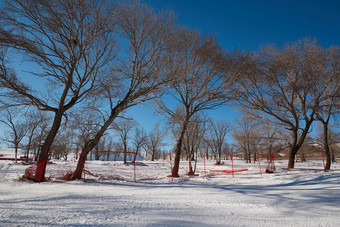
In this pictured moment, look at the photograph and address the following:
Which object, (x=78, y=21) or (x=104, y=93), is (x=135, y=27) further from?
(x=104, y=93)

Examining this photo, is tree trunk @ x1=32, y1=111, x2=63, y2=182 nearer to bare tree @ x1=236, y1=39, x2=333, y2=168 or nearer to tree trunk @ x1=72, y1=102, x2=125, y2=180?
tree trunk @ x1=72, y1=102, x2=125, y2=180

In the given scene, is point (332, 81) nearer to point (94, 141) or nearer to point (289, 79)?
point (289, 79)

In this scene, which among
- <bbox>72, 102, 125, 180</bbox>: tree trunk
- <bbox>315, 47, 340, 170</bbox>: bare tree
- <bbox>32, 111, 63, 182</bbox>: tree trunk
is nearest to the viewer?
<bbox>32, 111, 63, 182</bbox>: tree trunk

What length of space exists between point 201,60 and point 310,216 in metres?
10.5

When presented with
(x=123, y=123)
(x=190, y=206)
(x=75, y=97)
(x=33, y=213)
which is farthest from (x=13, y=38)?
(x=123, y=123)

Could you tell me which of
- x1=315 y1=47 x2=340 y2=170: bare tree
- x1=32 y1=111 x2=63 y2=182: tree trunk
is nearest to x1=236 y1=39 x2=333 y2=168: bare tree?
x1=315 y1=47 x2=340 y2=170: bare tree

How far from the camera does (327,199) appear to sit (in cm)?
473

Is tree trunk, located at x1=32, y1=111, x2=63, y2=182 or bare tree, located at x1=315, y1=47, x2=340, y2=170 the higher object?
bare tree, located at x1=315, y1=47, x2=340, y2=170

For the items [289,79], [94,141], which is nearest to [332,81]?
[289,79]

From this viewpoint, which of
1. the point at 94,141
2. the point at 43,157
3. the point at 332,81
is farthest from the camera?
the point at 332,81

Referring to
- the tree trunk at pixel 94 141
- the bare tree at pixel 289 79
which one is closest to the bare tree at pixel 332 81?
the bare tree at pixel 289 79

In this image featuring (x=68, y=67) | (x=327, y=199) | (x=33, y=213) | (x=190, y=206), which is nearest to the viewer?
(x=33, y=213)

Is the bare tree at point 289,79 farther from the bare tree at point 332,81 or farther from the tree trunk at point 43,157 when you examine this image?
the tree trunk at point 43,157

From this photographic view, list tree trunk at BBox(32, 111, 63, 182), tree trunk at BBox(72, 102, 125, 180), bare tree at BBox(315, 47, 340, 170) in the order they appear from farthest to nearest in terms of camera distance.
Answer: bare tree at BBox(315, 47, 340, 170) < tree trunk at BBox(72, 102, 125, 180) < tree trunk at BBox(32, 111, 63, 182)
